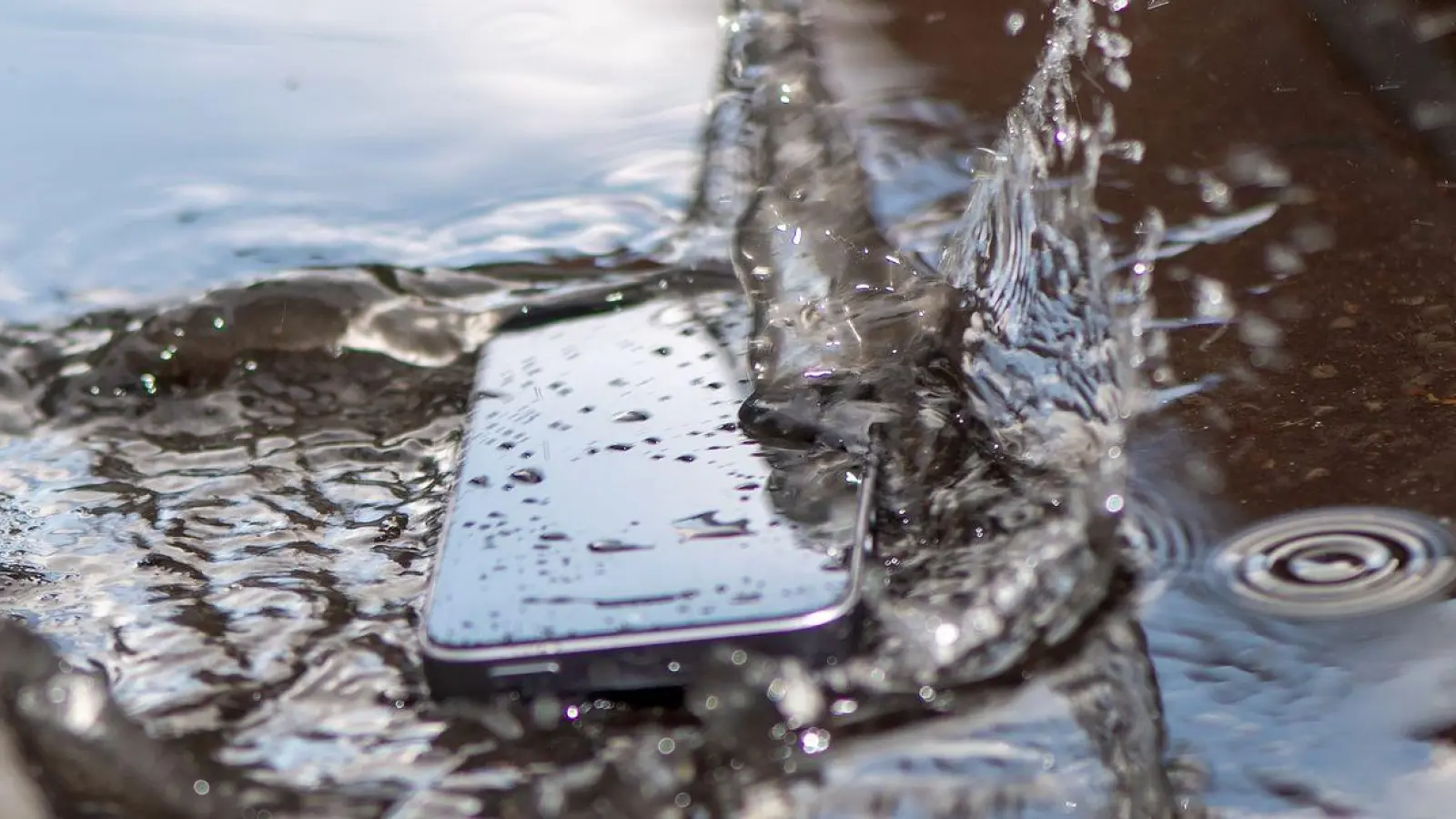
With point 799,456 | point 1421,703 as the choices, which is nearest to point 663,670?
point 799,456

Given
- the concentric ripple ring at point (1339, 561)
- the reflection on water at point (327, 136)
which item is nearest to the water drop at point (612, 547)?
the concentric ripple ring at point (1339, 561)

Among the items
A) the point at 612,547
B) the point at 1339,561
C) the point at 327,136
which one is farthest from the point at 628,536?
the point at 327,136

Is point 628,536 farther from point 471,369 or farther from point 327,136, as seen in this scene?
point 327,136

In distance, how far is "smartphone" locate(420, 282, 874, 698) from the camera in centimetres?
52

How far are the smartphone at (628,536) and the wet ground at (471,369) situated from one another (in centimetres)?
2

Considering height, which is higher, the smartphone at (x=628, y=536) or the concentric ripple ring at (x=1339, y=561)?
the concentric ripple ring at (x=1339, y=561)

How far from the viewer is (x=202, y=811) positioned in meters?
0.48

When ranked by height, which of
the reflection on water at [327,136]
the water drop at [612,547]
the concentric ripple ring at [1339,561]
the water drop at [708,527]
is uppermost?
the concentric ripple ring at [1339,561]

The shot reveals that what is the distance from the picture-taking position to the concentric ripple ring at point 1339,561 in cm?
56

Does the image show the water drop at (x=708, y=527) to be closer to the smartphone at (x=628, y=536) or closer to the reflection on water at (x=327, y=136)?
the smartphone at (x=628, y=536)

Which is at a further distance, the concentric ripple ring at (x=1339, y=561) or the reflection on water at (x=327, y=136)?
the reflection on water at (x=327, y=136)

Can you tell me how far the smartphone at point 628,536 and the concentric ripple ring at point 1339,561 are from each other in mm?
150

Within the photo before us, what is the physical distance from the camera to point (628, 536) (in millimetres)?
573

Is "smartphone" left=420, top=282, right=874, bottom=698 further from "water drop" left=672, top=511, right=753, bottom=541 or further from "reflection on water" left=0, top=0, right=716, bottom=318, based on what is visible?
"reflection on water" left=0, top=0, right=716, bottom=318
